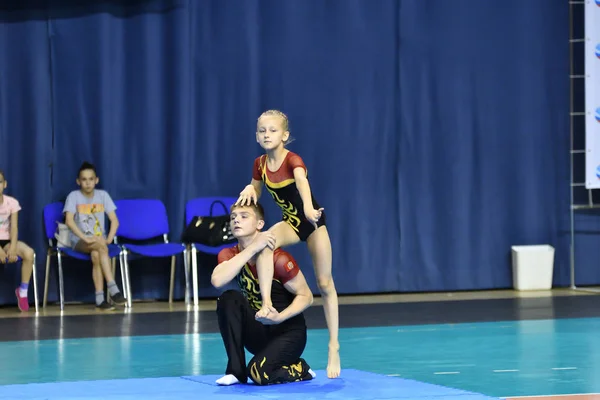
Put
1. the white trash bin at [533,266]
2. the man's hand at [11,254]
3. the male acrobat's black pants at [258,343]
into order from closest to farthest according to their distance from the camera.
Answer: the male acrobat's black pants at [258,343] < the man's hand at [11,254] < the white trash bin at [533,266]

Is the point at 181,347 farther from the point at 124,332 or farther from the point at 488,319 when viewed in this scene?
the point at 488,319

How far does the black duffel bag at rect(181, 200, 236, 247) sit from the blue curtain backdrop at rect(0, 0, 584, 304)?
1.43 ft

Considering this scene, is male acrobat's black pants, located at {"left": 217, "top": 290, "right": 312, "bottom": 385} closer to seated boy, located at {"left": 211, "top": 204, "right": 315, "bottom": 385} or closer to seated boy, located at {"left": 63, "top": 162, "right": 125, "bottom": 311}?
seated boy, located at {"left": 211, "top": 204, "right": 315, "bottom": 385}

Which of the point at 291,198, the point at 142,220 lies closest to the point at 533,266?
the point at 142,220

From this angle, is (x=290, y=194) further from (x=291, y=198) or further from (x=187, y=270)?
(x=187, y=270)

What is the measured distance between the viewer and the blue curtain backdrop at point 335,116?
29.1ft

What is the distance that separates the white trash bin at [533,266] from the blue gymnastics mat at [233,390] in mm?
5165

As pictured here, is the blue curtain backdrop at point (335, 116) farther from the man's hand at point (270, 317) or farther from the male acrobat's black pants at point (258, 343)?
the man's hand at point (270, 317)

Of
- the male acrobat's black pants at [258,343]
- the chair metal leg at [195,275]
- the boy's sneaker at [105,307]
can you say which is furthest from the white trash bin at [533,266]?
the male acrobat's black pants at [258,343]

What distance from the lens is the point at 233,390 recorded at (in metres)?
4.37

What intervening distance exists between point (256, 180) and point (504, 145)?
517 cm

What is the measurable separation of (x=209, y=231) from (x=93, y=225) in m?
0.92

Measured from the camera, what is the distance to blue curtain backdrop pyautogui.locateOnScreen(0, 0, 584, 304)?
8883mm

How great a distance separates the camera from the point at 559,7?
9.77 m
